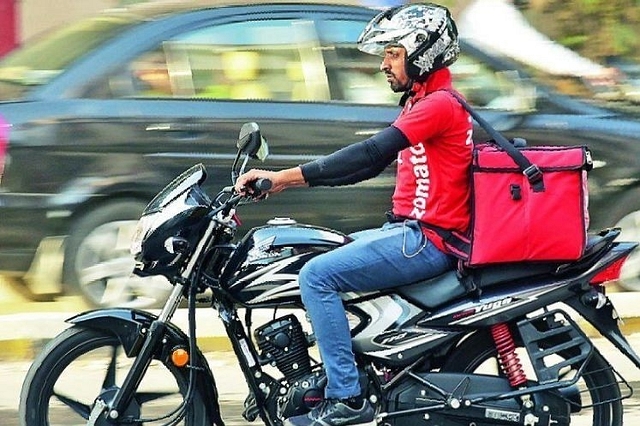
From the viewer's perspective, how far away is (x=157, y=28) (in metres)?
7.28

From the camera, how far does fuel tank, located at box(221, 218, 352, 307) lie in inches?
182

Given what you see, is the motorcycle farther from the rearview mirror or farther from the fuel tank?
the rearview mirror

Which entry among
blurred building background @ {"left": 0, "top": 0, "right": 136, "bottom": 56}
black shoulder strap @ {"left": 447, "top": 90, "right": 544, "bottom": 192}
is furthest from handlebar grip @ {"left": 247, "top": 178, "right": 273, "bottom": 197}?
blurred building background @ {"left": 0, "top": 0, "right": 136, "bottom": 56}

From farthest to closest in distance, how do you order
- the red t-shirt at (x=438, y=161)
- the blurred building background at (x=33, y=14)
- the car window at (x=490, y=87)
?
1. the blurred building background at (x=33, y=14)
2. the car window at (x=490, y=87)
3. the red t-shirt at (x=438, y=161)

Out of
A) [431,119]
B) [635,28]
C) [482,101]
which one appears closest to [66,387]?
[431,119]

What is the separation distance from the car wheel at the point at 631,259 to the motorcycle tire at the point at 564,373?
9.64 feet

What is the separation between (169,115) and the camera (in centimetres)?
718

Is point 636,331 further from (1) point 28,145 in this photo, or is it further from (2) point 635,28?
(2) point 635,28

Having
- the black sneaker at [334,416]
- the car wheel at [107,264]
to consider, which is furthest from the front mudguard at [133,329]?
the car wheel at [107,264]

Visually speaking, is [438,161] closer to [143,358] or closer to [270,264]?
[270,264]

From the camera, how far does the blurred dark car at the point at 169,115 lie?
7.08 metres

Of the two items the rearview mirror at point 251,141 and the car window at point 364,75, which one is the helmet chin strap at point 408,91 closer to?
the rearview mirror at point 251,141

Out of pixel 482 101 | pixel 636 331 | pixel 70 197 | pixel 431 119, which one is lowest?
pixel 636 331

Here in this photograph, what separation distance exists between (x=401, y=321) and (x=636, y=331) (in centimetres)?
300
